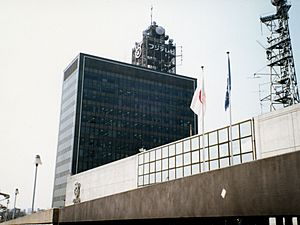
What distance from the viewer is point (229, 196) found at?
13039mm

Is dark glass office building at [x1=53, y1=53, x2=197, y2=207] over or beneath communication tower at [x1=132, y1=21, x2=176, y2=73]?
beneath

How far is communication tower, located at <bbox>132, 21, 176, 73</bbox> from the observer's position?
13825 cm

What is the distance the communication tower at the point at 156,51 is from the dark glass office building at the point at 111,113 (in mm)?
8452

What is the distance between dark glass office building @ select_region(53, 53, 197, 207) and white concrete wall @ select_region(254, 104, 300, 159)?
8605 cm

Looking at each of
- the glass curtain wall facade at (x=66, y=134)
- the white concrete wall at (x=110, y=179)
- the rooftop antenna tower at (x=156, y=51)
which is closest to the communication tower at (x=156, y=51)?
the rooftop antenna tower at (x=156, y=51)

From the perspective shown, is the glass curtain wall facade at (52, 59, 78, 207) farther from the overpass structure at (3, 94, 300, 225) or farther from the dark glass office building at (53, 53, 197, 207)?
the overpass structure at (3, 94, 300, 225)

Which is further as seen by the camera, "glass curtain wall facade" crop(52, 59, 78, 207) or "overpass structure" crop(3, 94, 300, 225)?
"glass curtain wall facade" crop(52, 59, 78, 207)

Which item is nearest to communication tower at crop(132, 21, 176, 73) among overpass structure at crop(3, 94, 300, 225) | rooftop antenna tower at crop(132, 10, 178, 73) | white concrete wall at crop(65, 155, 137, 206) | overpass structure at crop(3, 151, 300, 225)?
rooftop antenna tower at crop(132, 10, 178, 73)

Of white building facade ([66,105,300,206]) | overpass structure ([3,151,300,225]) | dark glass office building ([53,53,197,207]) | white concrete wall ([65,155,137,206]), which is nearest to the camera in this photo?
overpass structure ([3,151,300,225])

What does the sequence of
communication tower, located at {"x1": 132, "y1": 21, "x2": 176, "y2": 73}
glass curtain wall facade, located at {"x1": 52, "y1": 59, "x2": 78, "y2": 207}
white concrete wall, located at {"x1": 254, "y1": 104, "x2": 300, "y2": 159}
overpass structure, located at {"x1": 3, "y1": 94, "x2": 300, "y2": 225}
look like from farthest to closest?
1. communication tower, located at {"x1": 132, "y1": 21, "x2": 176, "y2": 73}
2. glass curtain wall facade, located at {"x1": 52, "y1": 59, "x2": 78, "y2": 207}
3. white concrete wall, located at {"x1": 254, "y1": 104, "x2": 300, "y2": 159}
4. overpass structure, located at {"x1": 3, "y1": 94, "x2": 300, "y2": 225}

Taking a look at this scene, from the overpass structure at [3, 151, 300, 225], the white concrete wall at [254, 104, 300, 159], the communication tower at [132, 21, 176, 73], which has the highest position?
the communication tower at [132, 21, 176, 73]

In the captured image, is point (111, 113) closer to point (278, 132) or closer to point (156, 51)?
point (156, 51)

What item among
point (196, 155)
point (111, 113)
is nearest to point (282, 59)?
point (196, 155)

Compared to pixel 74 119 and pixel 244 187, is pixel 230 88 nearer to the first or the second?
pixel 244 187
